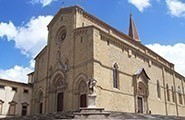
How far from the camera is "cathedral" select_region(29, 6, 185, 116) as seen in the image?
24000 millimetres

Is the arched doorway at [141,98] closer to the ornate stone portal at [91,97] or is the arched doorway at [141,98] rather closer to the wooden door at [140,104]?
the wooden door at [140,104]

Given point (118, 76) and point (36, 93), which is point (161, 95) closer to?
point (118, 76)

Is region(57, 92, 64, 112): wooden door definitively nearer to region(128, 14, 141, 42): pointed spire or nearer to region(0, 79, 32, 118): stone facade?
region(0, 79, 32, 118): stone facade

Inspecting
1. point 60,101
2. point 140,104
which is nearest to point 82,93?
point 60,101

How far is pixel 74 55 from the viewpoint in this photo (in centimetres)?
2555

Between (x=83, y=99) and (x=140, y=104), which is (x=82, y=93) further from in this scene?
(x=140, y=104)

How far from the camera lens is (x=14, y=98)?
30.6m

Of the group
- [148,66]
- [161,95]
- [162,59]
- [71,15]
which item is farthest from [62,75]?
[162,59]

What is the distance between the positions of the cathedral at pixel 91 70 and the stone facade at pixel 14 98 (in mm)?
944

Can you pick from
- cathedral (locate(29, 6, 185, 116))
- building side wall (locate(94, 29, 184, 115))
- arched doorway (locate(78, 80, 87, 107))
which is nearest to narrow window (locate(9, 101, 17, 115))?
cathedral (locate(29, 6, 185, 116))

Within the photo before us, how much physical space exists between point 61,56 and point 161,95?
16019mm

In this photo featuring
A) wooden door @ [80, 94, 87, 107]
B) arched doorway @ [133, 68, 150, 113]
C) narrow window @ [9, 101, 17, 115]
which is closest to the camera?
wooden door @ [80, 94, 87, 107]

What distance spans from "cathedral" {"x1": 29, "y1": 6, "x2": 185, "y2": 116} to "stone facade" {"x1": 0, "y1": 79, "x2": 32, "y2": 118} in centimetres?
94

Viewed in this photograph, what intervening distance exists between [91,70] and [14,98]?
515 inches
